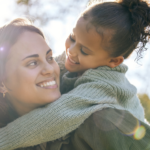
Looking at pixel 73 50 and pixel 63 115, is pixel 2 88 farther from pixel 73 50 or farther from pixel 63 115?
pixel 73 50

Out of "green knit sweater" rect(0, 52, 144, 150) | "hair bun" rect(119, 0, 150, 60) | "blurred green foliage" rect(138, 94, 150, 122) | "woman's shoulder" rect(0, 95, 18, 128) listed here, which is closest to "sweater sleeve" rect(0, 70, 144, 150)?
"green knit sweater" rect(0, 52, 144, 150)

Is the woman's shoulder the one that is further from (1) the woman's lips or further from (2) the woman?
(1) the woman's lips

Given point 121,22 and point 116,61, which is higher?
point 121,22

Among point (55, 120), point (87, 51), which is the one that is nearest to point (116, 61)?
point (87, 51)

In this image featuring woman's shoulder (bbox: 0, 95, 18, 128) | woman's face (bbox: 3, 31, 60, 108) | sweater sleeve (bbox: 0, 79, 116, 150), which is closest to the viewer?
sweater sleeve (bbox: 0, 79, 116, 150)

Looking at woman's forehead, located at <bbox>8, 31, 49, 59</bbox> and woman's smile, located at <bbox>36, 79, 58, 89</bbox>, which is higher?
woman's forehead, located at <bbox>8, 31, 49, 59</bbox>

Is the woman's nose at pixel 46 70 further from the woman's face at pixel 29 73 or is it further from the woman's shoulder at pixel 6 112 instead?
the woman's shoulder at pixel 6 112

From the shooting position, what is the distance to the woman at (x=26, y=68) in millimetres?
1605

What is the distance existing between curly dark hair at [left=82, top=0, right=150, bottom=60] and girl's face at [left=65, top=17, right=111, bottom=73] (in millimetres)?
62

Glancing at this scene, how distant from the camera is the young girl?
1512mm

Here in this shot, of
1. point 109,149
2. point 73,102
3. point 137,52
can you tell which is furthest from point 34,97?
point 137,52

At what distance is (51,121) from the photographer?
150 cm

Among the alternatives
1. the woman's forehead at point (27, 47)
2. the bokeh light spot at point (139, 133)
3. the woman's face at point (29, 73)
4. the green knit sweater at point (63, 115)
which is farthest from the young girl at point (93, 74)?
the woman's forehead at point (27, 47)

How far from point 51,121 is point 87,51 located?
2.82ft
